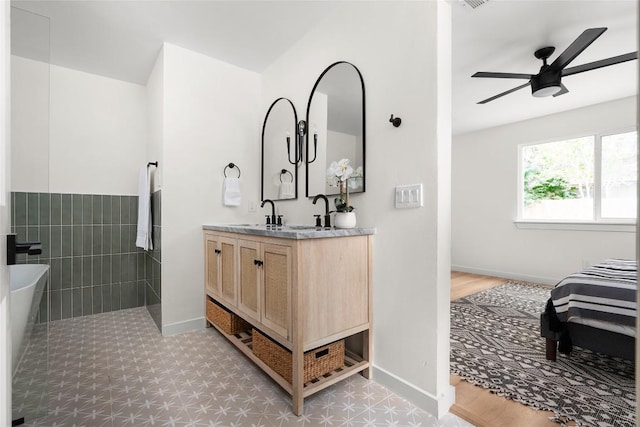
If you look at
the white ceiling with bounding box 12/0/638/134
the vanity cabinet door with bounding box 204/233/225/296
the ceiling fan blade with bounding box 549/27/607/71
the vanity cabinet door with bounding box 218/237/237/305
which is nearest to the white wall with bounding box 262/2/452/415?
the white ceiling with bounding box 12/0/638/134

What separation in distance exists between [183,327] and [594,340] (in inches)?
118

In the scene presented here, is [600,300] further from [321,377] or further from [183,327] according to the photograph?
[183,327]

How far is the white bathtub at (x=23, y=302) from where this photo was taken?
1.27 meters

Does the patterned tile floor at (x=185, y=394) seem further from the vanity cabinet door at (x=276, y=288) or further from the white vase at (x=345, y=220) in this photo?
the white vase at (x=345, y=220)

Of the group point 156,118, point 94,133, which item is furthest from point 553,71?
point 94,133

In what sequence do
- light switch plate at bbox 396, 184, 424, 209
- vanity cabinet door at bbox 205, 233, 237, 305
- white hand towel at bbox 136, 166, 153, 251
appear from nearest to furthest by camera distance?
light switch plate at bbox 396, 184, 424, 209, vanity cabinet door at bbox 205, 233, 237, 305, white hand towel at bbox 136, 166, 153, 251

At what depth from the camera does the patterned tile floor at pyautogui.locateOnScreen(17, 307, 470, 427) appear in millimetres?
1460

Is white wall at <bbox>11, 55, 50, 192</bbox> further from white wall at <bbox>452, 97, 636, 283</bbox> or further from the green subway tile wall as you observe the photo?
white wall at <bbox>452, 97, 636, 283</bbox>

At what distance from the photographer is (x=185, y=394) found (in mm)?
1657

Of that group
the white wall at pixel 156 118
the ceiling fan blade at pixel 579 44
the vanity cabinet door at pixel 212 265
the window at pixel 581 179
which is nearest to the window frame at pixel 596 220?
the window at pixel 581 179

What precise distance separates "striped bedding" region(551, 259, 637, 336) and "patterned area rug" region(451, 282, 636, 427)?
32 centimetres

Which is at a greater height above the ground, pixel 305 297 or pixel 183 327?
pixel 305 297

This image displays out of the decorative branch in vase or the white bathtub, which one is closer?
the white bathtub

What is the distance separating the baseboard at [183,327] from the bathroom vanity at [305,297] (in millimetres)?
758
